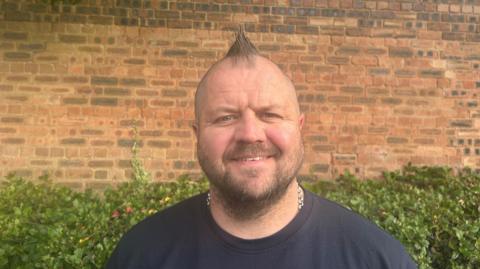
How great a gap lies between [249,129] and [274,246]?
417mm

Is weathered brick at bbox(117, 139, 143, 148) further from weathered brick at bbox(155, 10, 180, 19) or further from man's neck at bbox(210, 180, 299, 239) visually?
man's neck at bbox(210, 180, 299, 239)

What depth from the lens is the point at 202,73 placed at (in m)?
5.50

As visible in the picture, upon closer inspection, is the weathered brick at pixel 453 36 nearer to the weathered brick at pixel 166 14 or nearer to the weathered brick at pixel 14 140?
the weathered brick at pixel 166 14

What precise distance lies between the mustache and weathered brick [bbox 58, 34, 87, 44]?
13.6ft

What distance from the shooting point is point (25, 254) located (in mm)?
2891

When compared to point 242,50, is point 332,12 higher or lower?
higher

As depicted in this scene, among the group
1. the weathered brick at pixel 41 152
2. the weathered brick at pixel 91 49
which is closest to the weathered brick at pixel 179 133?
the weathered brick at pixel 91 49

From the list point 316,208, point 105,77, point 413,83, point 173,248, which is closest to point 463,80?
point 413,83

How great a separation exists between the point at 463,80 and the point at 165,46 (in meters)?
3.46

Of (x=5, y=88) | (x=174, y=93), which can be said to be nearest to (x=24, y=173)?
(x=5, y=88)

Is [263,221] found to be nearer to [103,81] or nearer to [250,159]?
[250,159]

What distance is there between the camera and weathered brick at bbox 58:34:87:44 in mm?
5359

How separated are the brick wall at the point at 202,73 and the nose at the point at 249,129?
381cm

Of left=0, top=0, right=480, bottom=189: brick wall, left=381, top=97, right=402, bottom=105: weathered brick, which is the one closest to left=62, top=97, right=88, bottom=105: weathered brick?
left=0, top=0, right=480, bottom=189: brick wall
